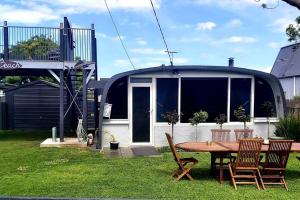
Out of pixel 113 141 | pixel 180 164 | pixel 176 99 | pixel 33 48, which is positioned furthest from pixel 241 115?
pixel 33 48

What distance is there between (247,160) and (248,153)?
0.52 ft

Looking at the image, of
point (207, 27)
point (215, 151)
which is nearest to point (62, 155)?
point (215, 151)

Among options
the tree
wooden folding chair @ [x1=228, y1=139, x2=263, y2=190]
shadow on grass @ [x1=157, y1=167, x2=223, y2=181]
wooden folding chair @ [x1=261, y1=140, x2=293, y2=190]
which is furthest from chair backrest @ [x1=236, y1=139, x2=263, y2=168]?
the tree

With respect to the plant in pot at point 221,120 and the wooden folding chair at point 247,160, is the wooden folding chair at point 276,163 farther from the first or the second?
the plant in pot at point 221,120

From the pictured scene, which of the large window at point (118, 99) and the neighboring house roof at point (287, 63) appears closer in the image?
the large window at point (118, 99)

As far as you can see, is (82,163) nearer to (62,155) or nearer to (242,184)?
(62,155)

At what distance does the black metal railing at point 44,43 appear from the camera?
46.8 ft

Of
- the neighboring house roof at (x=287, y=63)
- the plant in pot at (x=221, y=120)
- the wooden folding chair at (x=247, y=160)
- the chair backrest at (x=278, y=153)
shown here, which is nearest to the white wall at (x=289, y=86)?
the neighboring house roof at (x=287, y=63)

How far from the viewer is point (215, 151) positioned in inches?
322

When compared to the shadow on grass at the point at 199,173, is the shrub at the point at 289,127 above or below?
above

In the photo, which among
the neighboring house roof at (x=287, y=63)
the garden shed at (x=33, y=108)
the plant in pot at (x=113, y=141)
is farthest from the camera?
the neighboring house roof at (x=287, y=63)

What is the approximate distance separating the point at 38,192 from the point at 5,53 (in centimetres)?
833

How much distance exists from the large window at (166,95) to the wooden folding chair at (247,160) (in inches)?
250

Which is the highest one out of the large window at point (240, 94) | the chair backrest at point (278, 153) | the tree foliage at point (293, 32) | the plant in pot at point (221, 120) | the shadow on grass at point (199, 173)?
the tree foliage at point (293, 32)
